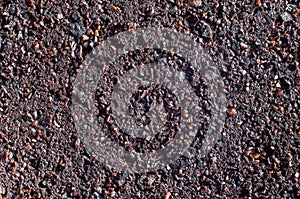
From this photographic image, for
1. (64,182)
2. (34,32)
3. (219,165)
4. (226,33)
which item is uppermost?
(226,33)

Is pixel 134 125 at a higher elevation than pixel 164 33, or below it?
below

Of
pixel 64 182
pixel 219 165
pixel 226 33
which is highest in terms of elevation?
pixel 226 33

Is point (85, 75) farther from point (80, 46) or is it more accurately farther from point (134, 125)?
point (134, 125)

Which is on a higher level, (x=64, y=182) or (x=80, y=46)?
(x=80, y=46)

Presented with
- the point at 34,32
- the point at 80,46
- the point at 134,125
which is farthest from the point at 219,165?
the point at 34,32

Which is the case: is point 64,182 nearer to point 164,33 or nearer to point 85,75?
point 85,75

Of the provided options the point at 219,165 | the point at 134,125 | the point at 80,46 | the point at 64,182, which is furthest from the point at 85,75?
the point at 219,165
